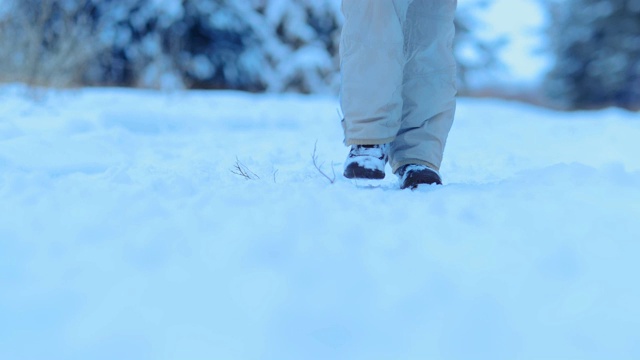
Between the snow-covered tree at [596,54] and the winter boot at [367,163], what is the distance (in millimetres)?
10336

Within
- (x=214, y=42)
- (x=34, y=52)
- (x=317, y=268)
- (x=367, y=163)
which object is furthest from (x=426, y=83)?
(x=214, y=42)

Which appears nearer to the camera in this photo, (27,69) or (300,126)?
(27,69)

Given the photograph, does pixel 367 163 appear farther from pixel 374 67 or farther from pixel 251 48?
pixel 251 48

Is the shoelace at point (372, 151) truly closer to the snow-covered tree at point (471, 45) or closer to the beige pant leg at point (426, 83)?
the beige pant leg at point (426, 83)

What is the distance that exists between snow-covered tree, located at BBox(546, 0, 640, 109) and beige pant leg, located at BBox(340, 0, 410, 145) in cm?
1032

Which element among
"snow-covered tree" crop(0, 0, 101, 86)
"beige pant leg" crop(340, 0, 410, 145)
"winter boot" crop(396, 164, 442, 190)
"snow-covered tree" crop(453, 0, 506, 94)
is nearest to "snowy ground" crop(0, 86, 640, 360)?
"winter boot" crop(396, 164, 442, 190)


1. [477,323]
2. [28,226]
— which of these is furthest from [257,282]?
[28,226]

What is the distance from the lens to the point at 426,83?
186 centimetres

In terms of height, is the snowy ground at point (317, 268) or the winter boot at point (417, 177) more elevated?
the snowy ground at point (317, 268)

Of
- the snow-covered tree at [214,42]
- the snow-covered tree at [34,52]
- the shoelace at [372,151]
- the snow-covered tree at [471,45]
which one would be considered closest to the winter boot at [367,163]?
the shoelace at [372,151]

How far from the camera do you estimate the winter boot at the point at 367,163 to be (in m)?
1.76

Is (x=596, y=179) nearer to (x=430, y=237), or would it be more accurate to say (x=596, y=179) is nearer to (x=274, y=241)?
(x=430, y=237)

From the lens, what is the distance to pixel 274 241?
1107 mm

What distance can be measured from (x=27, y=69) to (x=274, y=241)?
147 inches
